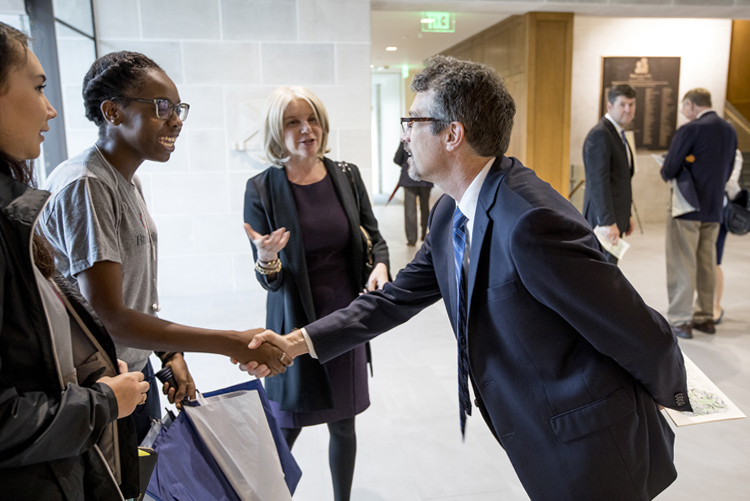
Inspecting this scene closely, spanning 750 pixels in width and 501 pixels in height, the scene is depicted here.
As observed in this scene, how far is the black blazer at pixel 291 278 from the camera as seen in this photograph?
202 centimetres

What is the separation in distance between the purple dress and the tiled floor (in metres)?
0.50

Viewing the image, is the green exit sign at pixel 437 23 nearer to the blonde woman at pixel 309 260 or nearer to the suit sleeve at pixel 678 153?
the suit sleeve at pixel 678 153

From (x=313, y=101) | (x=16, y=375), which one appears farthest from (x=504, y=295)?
(x=313, y=101)

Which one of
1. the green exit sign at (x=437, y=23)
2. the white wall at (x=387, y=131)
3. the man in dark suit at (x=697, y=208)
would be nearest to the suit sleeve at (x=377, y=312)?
the man in dark suit at (x=697, y=208)

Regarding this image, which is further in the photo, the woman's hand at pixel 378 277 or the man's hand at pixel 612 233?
the man's hand at pixel 612 233

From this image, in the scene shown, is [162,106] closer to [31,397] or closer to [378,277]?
[31,397]

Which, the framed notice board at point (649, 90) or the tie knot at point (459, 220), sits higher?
the framed notice board at point (649, 90)

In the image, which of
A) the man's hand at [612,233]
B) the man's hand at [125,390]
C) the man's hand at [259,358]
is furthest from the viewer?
the man's hand at [612,233]

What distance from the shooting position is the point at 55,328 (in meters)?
0.91

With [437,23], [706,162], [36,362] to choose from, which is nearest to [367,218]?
[36,362]

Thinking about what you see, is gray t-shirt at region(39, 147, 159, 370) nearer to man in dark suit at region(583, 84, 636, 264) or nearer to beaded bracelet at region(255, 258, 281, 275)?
beaded bracelet at region(255, 258, 281, 275)

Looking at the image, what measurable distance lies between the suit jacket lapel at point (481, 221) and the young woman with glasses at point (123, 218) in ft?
2.36

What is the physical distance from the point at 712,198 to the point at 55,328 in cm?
446

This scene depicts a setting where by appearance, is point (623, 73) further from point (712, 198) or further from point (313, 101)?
point (313, 101)
